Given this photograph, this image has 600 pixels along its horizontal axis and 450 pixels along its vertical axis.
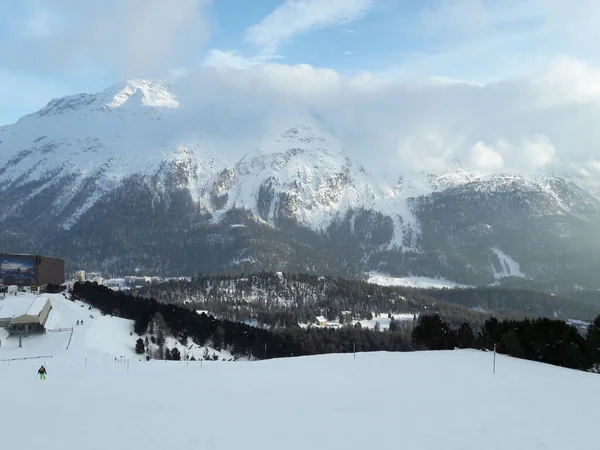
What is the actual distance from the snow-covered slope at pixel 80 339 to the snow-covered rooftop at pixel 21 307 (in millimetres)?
1973

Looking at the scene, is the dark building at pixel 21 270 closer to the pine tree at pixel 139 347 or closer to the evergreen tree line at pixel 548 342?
the pine tree at pixel 139 347

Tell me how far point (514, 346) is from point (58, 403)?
1423 inches

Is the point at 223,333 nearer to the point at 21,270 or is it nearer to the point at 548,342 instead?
the point at 21,270

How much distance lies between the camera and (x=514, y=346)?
144 feet

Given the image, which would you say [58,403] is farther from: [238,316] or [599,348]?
[238,316]

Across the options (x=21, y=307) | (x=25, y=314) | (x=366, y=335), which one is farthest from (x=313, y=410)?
(x=366, y=335)

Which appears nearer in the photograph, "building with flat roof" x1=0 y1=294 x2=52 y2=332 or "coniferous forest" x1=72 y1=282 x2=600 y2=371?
"coniferous forest" x1=72 y1=282 x2=600 y2=371

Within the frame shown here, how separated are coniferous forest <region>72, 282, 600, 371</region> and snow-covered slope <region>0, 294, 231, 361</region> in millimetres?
3061

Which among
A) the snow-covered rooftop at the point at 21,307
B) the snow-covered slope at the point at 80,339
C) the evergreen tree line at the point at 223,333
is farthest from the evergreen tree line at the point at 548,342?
the snow-covered rooftop at the point at 21,307

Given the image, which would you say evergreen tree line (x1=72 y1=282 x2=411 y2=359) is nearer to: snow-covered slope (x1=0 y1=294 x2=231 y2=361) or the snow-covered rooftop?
snow-covered slope (x1=0 y1=294 x2=231 y2=361)

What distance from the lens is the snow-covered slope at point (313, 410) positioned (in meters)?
16.7

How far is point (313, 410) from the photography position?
20859 millimetres

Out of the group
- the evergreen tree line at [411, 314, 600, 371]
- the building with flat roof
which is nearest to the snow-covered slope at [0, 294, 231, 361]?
the building with flat roof

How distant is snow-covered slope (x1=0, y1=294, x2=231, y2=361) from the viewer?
66188mm
